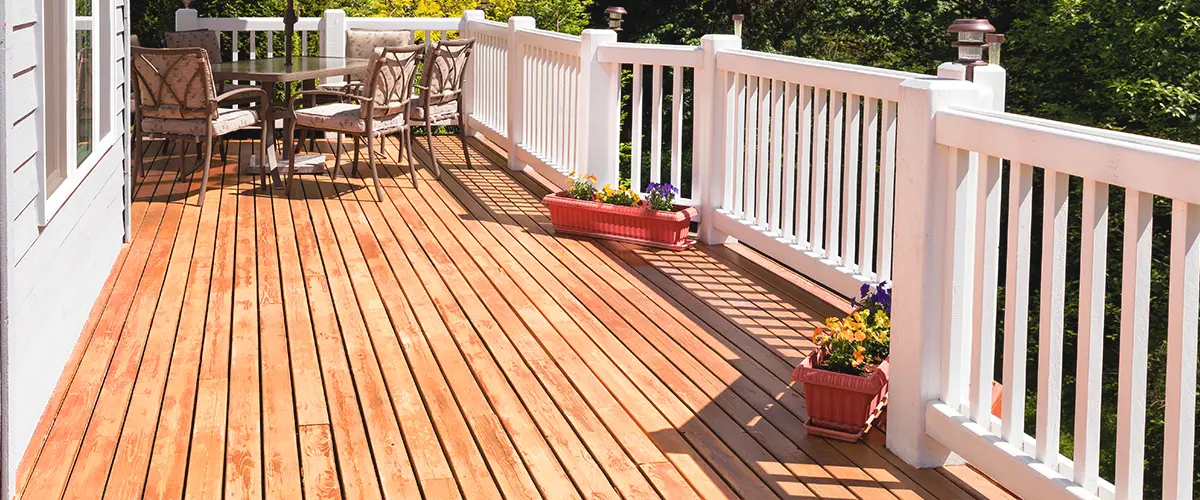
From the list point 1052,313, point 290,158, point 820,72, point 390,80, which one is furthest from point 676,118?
point 1052,313

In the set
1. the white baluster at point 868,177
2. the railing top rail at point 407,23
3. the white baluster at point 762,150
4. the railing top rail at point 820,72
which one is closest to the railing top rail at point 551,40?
the railing top rail at point 820,72

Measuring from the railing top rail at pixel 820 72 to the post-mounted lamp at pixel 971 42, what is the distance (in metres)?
0.16

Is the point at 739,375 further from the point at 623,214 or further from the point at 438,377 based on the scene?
the point at 623,214

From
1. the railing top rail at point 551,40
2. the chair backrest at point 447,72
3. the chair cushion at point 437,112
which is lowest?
the chair cushion at point 437,112

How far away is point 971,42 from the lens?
3400mm

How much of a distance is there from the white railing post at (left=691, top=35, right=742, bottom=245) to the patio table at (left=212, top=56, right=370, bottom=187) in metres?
2.49

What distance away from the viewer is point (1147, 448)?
13375 mm

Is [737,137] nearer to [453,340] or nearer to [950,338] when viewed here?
[453,340]

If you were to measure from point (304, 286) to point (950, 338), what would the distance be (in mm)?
2799

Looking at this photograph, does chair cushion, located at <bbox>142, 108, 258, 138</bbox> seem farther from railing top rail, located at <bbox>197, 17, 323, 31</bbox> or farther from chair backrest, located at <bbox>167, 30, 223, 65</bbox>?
railing top rail, located at <bbox>197, 17, 323, 31</bbox>

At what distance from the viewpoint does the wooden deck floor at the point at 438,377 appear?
292cm

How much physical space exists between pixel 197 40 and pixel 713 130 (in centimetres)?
455

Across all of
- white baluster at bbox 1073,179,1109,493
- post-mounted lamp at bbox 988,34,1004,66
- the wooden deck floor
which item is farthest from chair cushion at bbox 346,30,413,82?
white baluster at bbox 1073,179,1109,493

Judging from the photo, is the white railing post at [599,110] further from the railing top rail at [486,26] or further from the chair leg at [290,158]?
the railing top rail at [486,26]
